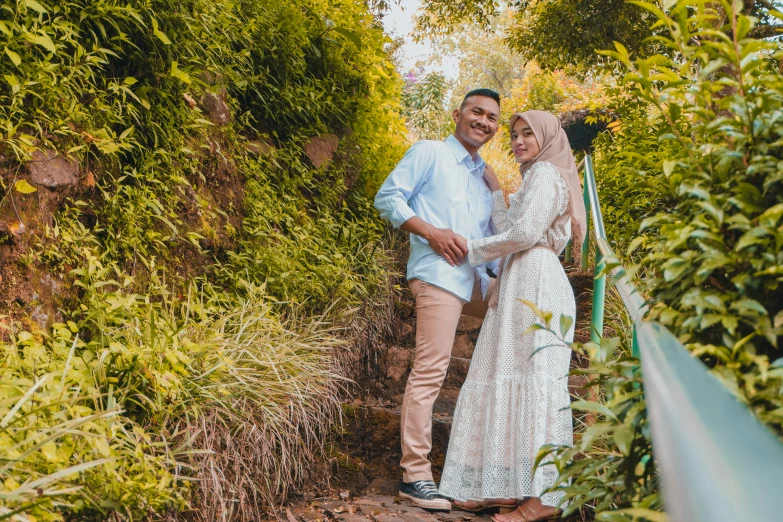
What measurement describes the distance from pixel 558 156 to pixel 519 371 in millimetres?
1027

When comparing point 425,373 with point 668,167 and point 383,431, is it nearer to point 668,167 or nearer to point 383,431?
point 383,431

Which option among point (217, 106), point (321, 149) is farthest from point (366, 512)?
point (321, 149)

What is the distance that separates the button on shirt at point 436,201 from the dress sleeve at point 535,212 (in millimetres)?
286

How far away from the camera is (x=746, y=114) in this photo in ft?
4.60

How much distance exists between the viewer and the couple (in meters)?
3.13

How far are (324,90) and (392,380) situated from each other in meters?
1.97

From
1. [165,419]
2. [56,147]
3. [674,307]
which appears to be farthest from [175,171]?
[674,307]

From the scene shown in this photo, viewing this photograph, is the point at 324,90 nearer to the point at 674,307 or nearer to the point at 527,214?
the point at 527,214

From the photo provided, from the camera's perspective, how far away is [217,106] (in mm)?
4109

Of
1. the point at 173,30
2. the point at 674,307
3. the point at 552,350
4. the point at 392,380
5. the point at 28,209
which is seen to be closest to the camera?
the point at 674,307

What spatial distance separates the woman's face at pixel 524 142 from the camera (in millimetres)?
3531

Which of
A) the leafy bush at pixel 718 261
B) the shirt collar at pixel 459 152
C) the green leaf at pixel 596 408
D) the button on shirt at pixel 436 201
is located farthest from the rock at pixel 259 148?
the green leaf at pixel 596 408

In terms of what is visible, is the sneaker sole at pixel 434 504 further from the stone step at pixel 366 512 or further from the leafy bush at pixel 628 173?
the leafy bush at pixel 628 173

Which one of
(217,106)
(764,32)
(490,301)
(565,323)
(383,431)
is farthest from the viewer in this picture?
(764,32)
